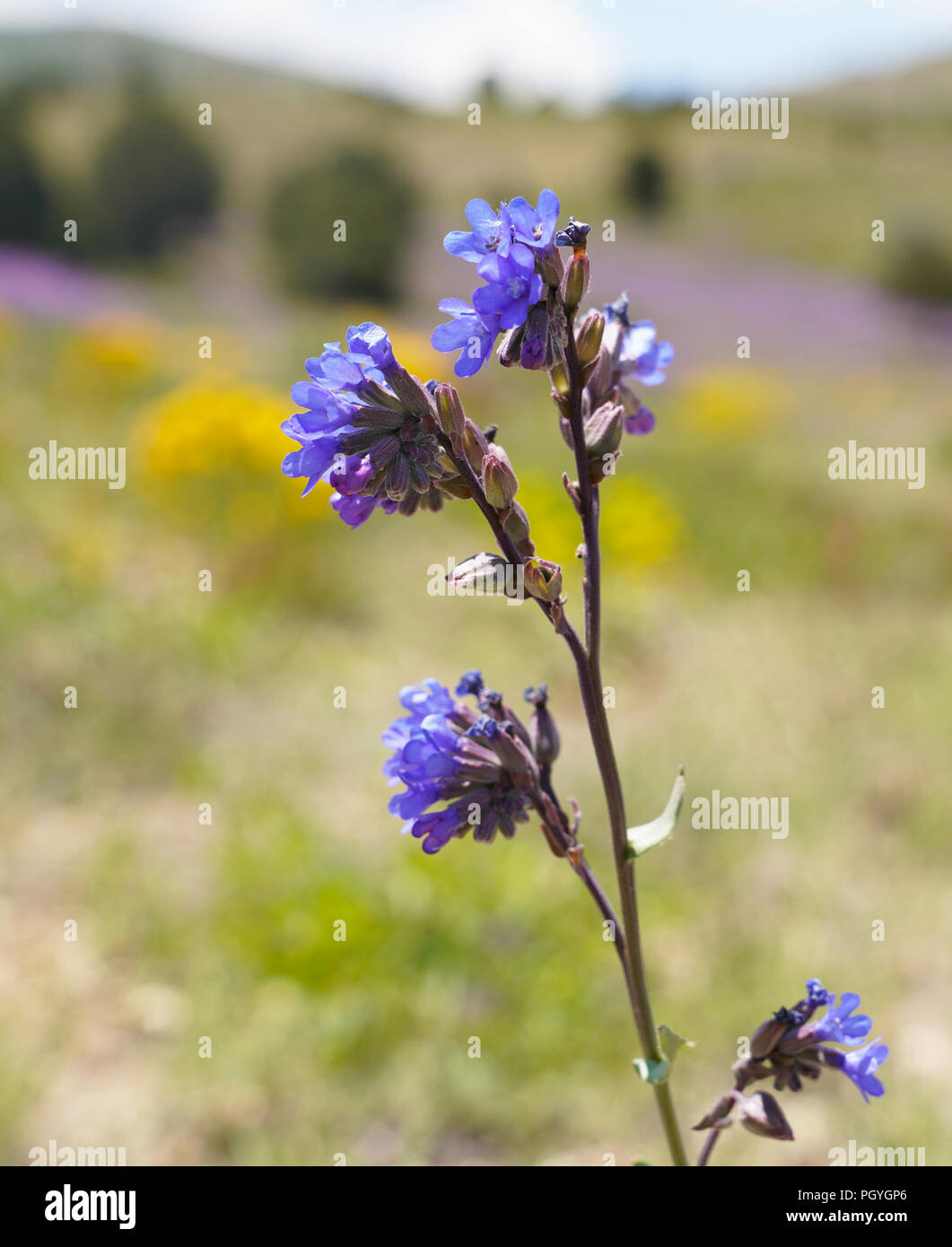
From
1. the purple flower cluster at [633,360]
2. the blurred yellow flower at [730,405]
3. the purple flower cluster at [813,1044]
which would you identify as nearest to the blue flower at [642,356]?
the purple flower cluster at [633,360]

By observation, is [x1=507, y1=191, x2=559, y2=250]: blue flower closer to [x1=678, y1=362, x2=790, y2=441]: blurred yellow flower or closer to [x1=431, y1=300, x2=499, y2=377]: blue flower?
[x1=431, y1=300, x2=499, y2=377]: blue flower

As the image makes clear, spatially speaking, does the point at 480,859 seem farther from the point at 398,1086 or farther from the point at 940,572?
the point at 940,572

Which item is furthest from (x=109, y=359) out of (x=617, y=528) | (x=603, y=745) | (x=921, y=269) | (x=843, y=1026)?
(x=921, y=269)

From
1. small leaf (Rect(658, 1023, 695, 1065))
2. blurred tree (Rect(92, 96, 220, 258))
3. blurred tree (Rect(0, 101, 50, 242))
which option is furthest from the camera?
blurred tree (Rect(92, 96, 220, 258))

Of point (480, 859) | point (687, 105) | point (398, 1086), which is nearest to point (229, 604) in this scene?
point (480, 859)

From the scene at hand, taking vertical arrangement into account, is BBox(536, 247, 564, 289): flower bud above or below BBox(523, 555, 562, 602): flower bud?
above

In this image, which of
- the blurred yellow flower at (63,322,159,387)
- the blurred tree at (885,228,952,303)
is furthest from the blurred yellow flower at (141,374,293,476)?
the blurred tree at (885,228,952,303)
